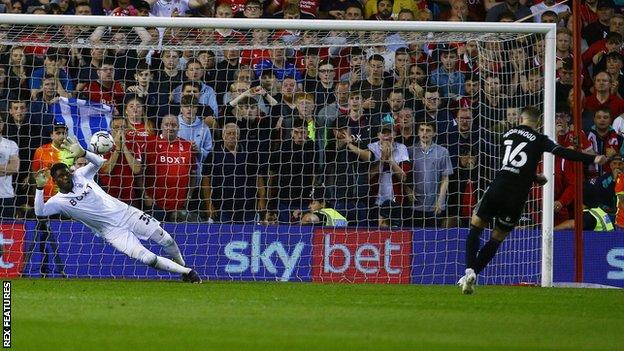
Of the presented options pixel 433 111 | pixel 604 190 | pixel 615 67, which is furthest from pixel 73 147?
pixel 615 67

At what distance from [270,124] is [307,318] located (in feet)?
23.8

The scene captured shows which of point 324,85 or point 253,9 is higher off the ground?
point 253,9

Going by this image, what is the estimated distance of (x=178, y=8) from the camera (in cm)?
2159

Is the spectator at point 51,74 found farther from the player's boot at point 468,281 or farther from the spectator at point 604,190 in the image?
the spectator at point 604,190

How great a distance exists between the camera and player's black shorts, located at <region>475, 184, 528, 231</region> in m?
15.6

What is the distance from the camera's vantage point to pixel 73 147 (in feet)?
55.0

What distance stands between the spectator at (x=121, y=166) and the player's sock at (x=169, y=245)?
5.18 feet

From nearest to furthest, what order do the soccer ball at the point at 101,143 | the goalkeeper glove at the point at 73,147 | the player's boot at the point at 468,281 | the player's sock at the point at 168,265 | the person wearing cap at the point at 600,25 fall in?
the player's boot at the point at 468,281, the goalkeeper glove at the point at 73,147, the player's sock at the point at 168,265, the soccer ball at the point at 101,143, the person wearing cap at the point at 600,25

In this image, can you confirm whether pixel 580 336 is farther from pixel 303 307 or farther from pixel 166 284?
pixel 166 284

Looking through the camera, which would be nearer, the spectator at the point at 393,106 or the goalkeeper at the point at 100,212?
the goalkeeper at the point at 100,212

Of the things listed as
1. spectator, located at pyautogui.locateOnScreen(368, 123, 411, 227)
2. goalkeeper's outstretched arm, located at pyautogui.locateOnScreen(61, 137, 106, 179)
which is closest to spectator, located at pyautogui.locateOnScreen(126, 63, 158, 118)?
goalkeeper's outstretched arm, located at pyautogui.locateOnScreen(61, 137, 106, 179)

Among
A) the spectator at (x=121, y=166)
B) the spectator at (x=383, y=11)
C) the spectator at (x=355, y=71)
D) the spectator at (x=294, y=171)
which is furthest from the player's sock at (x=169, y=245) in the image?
the spectator at (x=383, y=11)

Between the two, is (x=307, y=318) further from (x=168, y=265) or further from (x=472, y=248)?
(x=168, y=265)

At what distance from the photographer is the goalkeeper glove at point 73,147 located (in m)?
16.8
